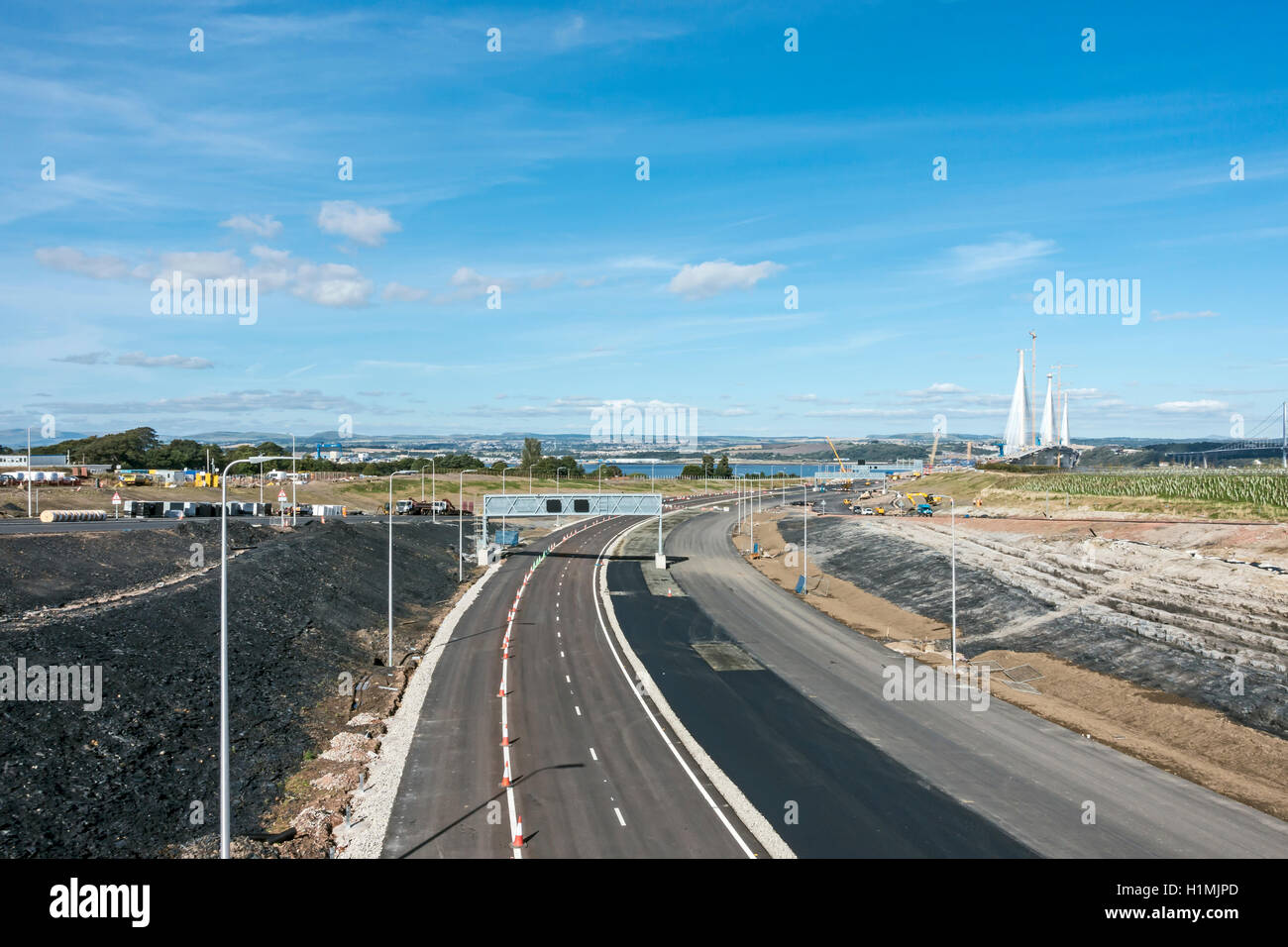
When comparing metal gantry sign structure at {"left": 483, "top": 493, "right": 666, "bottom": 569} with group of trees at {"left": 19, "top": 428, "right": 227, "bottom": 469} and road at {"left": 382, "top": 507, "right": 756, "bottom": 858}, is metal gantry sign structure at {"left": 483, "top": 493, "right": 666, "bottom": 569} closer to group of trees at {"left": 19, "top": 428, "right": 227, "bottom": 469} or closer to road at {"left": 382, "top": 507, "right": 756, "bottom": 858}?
road at {"left": 382, "top": 507, "right": 756, "bottom": 858}

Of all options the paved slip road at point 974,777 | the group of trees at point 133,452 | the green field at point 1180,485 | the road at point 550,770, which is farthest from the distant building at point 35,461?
the green field at point 1180,485

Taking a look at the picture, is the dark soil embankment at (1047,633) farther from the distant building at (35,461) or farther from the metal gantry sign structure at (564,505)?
the distant building at (35,461)

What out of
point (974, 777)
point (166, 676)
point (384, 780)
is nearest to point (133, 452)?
point (166, 676)

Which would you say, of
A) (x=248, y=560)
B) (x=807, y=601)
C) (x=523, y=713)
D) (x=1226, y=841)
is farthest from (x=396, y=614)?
(x=1226, y=841)

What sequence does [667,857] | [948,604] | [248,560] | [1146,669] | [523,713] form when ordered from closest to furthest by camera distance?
[667,857], [523,713], [1146,669], [248,560], [948,604]

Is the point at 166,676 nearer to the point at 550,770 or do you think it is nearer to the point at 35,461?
the point at 550,770

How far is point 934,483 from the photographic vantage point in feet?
568

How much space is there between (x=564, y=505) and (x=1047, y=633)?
48265 mm

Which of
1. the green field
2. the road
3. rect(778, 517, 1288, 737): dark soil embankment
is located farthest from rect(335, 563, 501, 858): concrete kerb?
the green field

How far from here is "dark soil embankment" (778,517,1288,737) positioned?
38.7m

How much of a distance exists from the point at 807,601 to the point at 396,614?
1325 inches

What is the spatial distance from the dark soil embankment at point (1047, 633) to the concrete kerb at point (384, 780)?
33.9 meters

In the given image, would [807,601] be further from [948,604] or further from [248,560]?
[248,560]

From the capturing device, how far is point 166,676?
35.5 metres
